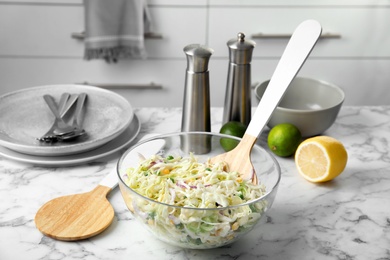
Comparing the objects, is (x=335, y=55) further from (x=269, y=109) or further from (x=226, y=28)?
(x=269, y=109)

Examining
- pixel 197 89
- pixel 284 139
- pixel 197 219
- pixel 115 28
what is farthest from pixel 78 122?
pixel 115 28

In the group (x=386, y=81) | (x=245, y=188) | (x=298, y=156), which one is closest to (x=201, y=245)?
(x=245, y=188)

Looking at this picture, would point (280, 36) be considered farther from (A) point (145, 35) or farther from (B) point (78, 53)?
(B) point (78, 53)

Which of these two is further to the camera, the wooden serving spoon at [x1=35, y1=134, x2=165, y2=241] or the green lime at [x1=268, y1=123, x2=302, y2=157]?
the green lime at [x1=268, y1=123, x2=302, y2=157]

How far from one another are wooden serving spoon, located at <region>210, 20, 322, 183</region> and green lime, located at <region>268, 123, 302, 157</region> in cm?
14

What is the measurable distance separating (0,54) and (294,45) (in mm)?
2035

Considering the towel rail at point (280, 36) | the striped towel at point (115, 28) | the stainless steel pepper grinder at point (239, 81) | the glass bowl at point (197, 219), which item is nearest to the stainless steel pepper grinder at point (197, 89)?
the stainless steel pepper grinder at point (239, 81)

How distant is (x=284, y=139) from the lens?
134 centimetres

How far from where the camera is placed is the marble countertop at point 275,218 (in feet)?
3.35

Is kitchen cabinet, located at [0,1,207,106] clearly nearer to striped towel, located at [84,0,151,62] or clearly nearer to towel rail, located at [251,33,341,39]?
striped towel, located at [84,0,151,62]

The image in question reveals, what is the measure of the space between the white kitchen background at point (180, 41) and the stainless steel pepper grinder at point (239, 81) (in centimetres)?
141

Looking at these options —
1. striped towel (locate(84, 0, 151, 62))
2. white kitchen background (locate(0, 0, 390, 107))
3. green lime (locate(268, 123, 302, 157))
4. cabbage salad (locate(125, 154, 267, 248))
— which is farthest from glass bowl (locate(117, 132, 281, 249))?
white kitchen background (locate(0, 0, 390, 107))

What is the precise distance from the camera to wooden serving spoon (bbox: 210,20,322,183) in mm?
1186

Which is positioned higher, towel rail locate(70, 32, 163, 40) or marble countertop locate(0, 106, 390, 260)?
towel rail locate(70, 32, 163, 40)
